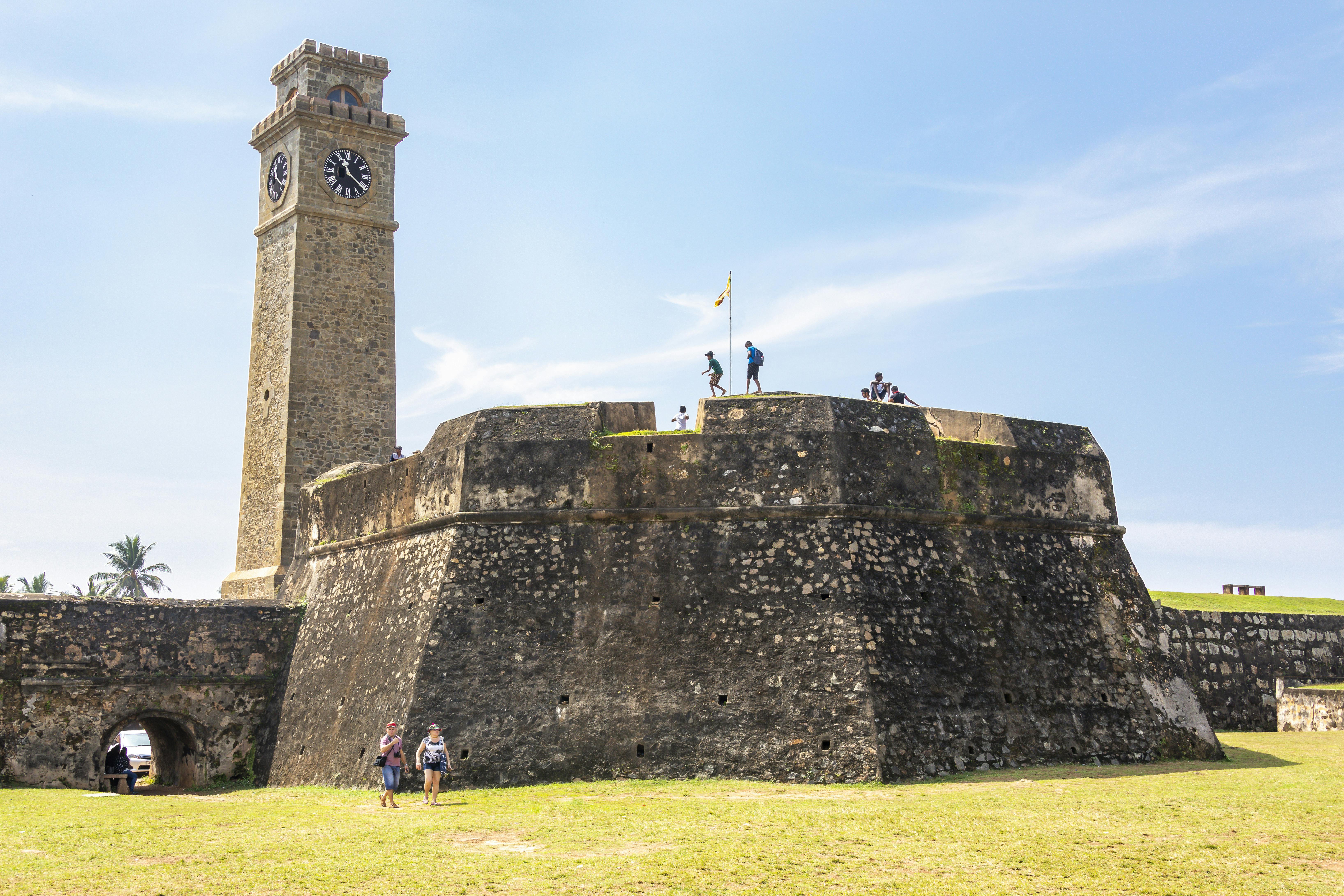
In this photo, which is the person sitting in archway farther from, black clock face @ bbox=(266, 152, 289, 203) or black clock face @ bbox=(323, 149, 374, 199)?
black clock face @ bbox=(266, 152, 289, 203)

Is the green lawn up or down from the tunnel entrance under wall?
up

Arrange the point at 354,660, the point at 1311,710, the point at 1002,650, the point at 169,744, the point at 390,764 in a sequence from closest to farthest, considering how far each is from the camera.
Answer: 1. the point at 390,764
2. the point at 1002,650
3. the point at 354,660
4. the point at 169,744
5. the point at 1311,710

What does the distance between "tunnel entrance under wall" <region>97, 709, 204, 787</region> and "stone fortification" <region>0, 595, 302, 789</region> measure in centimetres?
3

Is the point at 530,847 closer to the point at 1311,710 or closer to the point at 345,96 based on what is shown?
the point at 1311,710

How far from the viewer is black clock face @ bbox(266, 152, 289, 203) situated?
91.9ft

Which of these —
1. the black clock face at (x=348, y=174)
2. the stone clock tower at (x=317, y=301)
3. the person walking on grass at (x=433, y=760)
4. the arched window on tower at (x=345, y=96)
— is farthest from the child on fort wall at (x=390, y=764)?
the arched window on tower at (x=345, y=96)

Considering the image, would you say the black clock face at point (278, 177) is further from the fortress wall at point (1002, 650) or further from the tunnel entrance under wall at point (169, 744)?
the fortress wall at point (1002, 650)

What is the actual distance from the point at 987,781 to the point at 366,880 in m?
6.94

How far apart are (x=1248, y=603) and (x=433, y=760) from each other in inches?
716

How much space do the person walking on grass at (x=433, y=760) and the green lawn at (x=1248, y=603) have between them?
50.1ft

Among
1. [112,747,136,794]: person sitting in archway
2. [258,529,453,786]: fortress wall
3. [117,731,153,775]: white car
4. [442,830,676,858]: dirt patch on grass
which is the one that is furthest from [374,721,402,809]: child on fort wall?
[117,731,153,775]: white car

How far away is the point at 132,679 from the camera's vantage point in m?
17.6

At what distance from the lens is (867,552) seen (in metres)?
14.5

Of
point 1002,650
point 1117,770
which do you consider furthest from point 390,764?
point 1117,770
